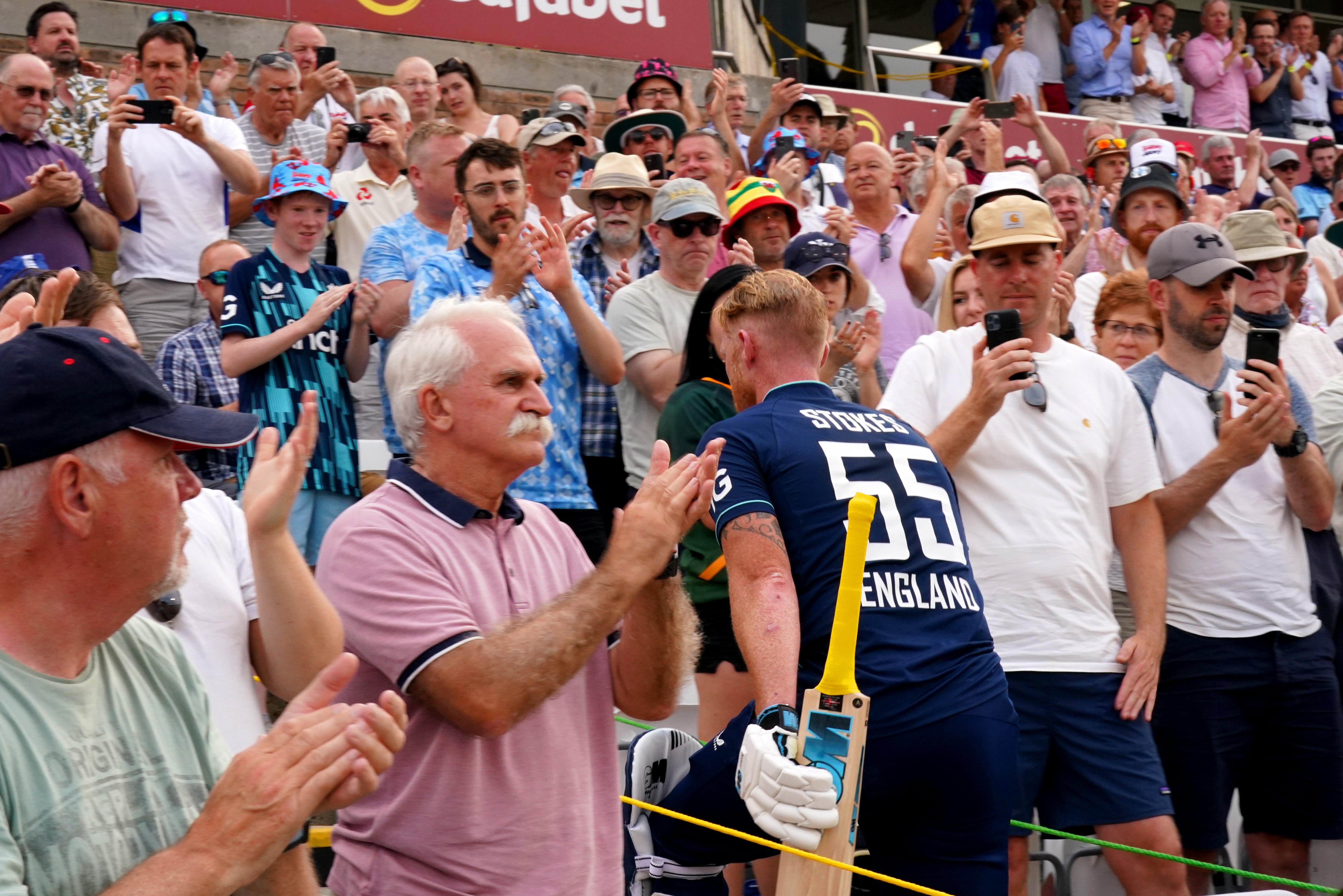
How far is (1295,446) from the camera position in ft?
15.4

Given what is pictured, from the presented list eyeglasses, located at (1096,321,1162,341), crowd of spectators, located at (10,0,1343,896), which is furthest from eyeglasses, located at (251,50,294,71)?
eyeglasses, located at (1096,321,1162,341)

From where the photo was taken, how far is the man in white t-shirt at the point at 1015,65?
14.3 m

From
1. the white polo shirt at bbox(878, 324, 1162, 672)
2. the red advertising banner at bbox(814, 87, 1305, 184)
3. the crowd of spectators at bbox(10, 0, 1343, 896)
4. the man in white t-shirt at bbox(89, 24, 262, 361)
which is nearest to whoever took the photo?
the crowd of spectators at bbox(10, 0, 1343, 896)

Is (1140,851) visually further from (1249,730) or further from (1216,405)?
(1216,405)

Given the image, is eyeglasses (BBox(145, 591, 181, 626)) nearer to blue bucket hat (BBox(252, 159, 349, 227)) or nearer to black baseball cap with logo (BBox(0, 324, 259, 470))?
black baseball cap with logo (BBox(0, 324, 259, 470))

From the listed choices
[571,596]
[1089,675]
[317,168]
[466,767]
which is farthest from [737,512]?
[317,168]

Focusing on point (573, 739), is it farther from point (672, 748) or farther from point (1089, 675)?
point (1089, 675)

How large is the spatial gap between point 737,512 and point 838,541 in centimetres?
25

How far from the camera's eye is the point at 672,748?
422cm

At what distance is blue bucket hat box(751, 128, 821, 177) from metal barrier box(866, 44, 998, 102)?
19.6 feet

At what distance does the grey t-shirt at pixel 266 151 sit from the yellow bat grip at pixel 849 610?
520 centimetres

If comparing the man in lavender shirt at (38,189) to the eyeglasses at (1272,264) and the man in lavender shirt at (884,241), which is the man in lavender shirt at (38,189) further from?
the eyeglasses at (1272,264)

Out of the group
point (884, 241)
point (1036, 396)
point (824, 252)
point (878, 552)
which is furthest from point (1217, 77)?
point (878, 552)

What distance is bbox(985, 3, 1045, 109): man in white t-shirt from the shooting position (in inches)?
564
